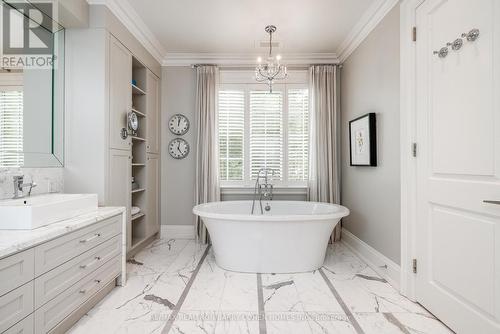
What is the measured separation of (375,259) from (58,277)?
2.72 m

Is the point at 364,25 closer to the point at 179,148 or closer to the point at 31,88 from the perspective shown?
the point at 179,148

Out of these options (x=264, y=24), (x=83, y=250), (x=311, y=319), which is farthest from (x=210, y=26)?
(x=311, y=319)

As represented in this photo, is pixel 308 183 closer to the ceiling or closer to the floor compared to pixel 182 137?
closer to the floor

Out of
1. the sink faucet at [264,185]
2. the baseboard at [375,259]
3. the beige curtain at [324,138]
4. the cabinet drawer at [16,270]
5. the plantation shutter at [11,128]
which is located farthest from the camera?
the sink faucet at [264,185]

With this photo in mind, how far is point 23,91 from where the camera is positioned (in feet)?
6.66

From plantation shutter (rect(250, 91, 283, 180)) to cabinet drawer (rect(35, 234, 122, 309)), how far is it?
86.0 inches

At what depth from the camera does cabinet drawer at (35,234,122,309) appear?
1.45 metres

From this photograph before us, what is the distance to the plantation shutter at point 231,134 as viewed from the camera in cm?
387

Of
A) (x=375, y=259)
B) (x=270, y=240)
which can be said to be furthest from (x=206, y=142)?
(x=375, y=259)

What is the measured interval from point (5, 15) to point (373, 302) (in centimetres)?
350

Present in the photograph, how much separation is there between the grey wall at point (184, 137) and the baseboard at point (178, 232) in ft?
0.24

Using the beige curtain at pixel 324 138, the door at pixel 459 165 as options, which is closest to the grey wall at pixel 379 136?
the beige curtain at pixel 324 138

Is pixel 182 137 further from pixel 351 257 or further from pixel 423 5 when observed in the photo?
pixel 423 5

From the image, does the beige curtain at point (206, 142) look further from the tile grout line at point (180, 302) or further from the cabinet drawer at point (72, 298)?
the cabinet drawer at point (72, 298)
